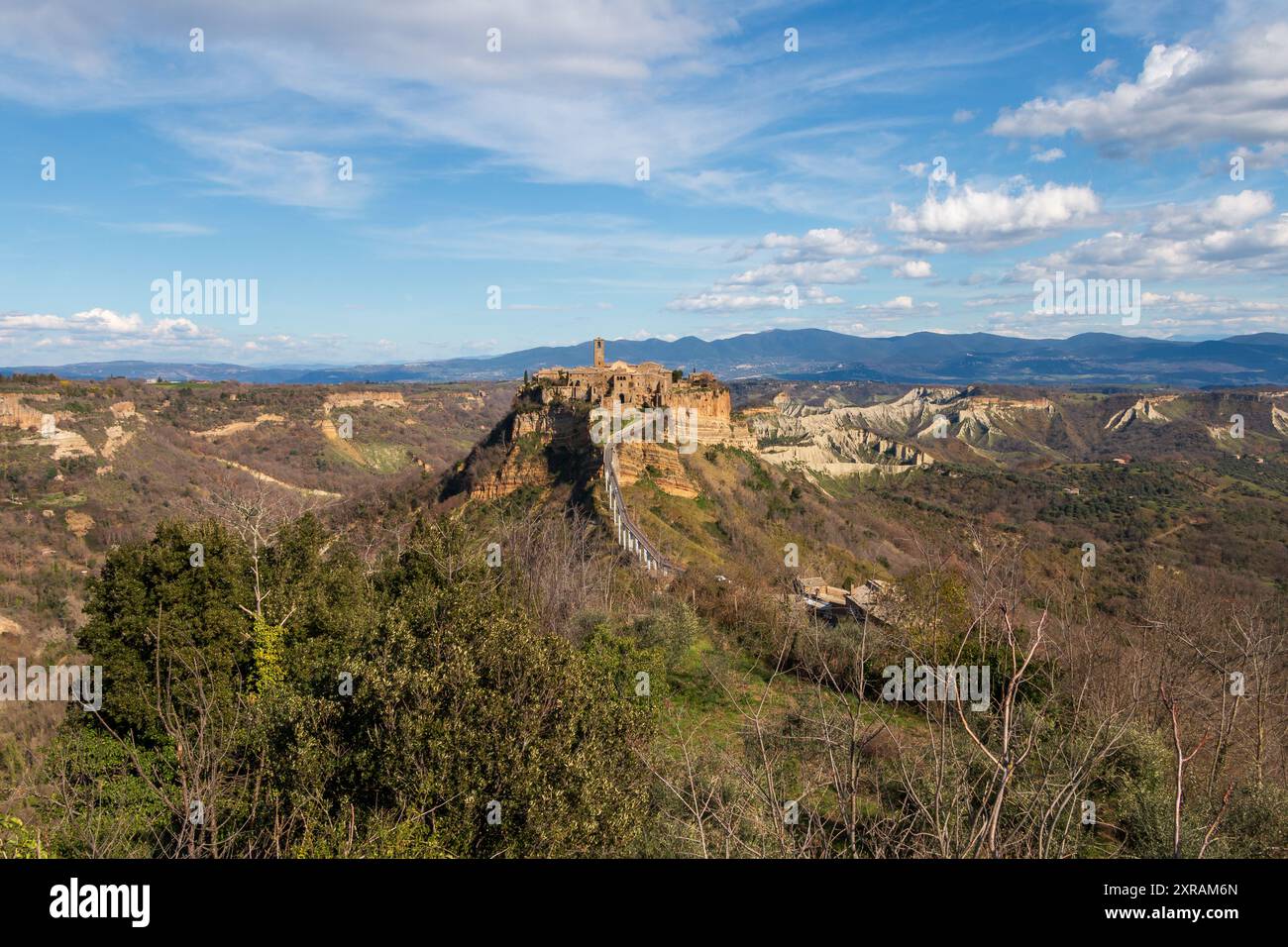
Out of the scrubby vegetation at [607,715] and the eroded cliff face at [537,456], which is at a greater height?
the eroded cliff face at [537,456]

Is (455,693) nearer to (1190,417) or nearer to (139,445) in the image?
(139,445)

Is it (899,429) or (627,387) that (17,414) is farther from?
(899,429)

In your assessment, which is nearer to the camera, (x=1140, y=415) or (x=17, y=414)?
(x=17, y=414)

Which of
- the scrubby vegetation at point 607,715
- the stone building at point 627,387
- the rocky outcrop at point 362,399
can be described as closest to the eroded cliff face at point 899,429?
the stone building at point 627,387

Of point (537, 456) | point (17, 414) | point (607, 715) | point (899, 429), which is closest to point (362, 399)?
point (17, 414)

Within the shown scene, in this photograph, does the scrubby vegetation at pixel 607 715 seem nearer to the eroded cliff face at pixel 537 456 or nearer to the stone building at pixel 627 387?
the eroded cliff face at pixel 537 456

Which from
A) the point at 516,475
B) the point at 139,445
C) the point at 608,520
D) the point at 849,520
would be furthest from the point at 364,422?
the point at 608,520


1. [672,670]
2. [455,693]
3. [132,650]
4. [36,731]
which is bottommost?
[36,731]

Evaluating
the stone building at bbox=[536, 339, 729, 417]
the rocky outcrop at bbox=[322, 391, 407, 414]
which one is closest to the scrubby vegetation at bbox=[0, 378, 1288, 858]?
the stone building at bbox=[536, 339, 729, 417]

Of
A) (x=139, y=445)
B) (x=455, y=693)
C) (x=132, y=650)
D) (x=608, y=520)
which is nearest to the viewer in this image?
(x=455, y=693)

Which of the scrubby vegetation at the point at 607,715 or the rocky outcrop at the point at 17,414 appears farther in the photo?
the rocky outcrop at the point at 17,414

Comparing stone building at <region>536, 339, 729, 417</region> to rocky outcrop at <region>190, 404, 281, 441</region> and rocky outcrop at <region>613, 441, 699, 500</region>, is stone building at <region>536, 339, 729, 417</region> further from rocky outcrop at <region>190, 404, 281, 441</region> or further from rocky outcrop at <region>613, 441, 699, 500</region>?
rocky outcrop at <region>190, 404, 281, 441</region>
